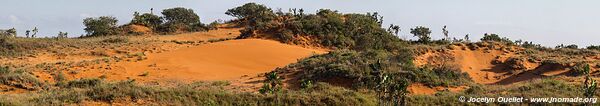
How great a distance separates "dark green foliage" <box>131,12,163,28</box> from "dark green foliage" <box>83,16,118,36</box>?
132 inches

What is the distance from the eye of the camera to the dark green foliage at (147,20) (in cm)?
6665

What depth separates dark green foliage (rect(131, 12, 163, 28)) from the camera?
6665 cm

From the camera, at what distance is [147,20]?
225 ft

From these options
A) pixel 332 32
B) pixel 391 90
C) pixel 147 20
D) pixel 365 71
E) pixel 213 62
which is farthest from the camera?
pixel 147 20

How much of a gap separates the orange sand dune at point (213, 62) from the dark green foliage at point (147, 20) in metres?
26.4

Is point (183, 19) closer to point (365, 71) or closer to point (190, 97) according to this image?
point (365, 71)

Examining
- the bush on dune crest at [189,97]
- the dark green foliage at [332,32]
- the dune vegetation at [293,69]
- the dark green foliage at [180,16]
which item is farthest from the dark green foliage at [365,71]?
the dark green foliage at [180,16]

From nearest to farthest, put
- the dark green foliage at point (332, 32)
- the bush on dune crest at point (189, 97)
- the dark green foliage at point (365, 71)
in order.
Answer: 1. the bush on dune crest at point (189, 97)
2. the dark green foliage at point (365, 71)
3. the dark green foliage at point (332, 32)

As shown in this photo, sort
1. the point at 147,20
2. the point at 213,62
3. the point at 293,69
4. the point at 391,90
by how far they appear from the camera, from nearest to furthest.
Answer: the point at 391,90, the point at 293,69, the point at 213,62, the point at 147,20

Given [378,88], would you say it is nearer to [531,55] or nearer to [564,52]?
[531,55]

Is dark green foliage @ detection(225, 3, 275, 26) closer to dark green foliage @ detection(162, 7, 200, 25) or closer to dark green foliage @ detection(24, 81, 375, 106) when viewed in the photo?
dark green foliage @ detection(162, 7, 200, 25)

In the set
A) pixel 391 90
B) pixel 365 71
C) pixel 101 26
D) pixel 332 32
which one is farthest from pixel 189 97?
pixel 101 26

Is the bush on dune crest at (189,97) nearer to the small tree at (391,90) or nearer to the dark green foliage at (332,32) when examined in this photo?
the small tree at (391,90)

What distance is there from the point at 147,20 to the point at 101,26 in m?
9.16
